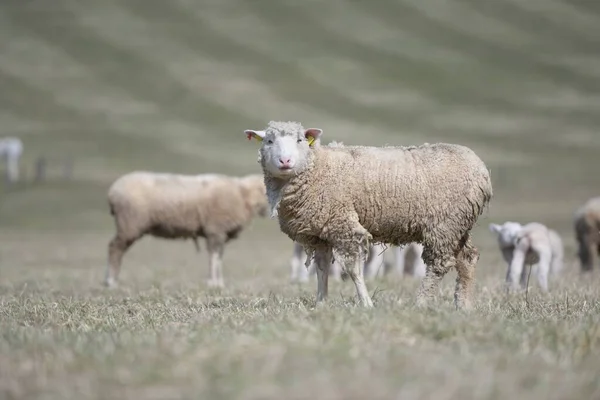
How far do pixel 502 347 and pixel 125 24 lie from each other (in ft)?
199

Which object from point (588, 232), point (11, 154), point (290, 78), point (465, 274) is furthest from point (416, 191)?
point (290, 78)

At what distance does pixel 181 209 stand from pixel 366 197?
7.36m

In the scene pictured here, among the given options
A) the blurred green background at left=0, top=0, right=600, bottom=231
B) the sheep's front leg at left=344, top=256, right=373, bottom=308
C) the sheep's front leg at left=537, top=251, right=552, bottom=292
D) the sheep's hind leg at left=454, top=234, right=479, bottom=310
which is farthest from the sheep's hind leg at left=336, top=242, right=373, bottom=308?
the blurred green background at left=0, top=0, right=600, bottom=231

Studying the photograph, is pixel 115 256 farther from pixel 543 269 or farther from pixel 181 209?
pixel 543 269

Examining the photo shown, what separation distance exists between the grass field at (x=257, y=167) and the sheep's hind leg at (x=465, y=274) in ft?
0.91

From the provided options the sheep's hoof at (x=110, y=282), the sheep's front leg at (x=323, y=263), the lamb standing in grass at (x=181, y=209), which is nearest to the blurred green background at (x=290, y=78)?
the lamb standing in grass at (x=181, y=209)

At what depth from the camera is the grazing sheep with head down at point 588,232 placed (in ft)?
55.4

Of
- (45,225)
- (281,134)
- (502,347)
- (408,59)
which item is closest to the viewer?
(502,347)

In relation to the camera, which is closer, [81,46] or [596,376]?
[596,376]

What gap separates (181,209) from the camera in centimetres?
1523

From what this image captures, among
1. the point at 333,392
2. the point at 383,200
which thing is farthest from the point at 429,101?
the point at 333,392

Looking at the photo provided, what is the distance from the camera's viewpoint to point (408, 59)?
60094mm

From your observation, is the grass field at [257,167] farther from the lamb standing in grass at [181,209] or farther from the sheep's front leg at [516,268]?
the lamb standing in grass at [181,209]

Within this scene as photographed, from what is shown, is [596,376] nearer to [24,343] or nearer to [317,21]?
[24,343]
